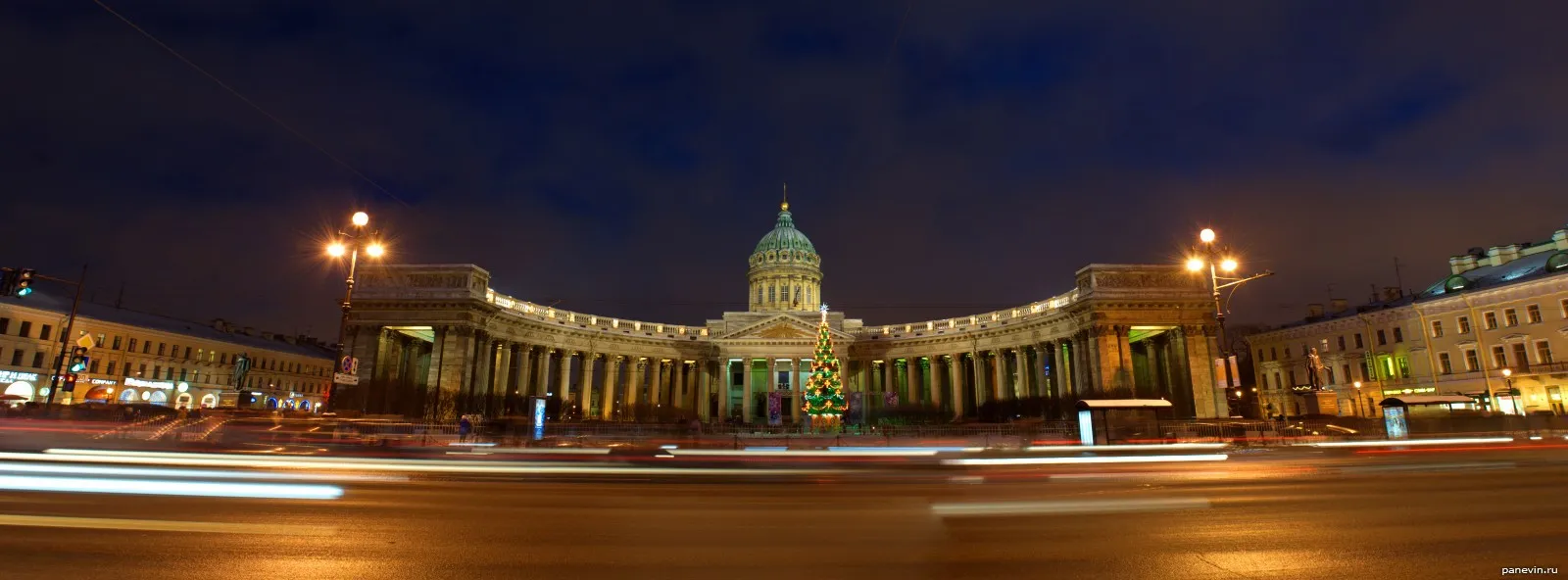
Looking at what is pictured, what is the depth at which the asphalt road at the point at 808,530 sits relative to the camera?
5367 millimetres

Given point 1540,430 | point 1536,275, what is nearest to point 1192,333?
point 1536,275

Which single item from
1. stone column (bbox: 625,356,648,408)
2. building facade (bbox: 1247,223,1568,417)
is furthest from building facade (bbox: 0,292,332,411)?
building facade (bbox: 1247,223,1568,417)

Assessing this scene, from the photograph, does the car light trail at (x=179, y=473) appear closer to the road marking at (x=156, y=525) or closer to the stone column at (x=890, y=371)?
the road marking at (x=156, y=525)

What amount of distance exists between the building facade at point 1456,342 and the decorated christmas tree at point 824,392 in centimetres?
2568

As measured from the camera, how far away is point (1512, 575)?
4957mm

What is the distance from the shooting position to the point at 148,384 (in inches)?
2446

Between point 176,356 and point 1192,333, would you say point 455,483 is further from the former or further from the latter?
point 176,356

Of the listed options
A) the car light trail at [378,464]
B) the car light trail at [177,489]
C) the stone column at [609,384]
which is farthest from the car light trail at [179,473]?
the stone column at [609,384]

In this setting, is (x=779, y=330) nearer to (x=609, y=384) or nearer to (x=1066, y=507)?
(x=609, y=384)

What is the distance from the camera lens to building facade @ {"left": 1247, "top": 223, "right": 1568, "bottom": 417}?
42031 mm

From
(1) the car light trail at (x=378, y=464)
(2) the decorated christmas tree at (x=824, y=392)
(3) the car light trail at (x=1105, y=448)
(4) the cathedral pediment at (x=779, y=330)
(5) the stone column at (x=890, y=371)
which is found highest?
(4) the cathedral pediment at (x=779, y=330)

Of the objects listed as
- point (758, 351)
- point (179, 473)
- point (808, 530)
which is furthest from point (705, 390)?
point (808, 530)

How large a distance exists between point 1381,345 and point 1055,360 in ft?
76.5

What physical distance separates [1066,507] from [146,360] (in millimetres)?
80274
